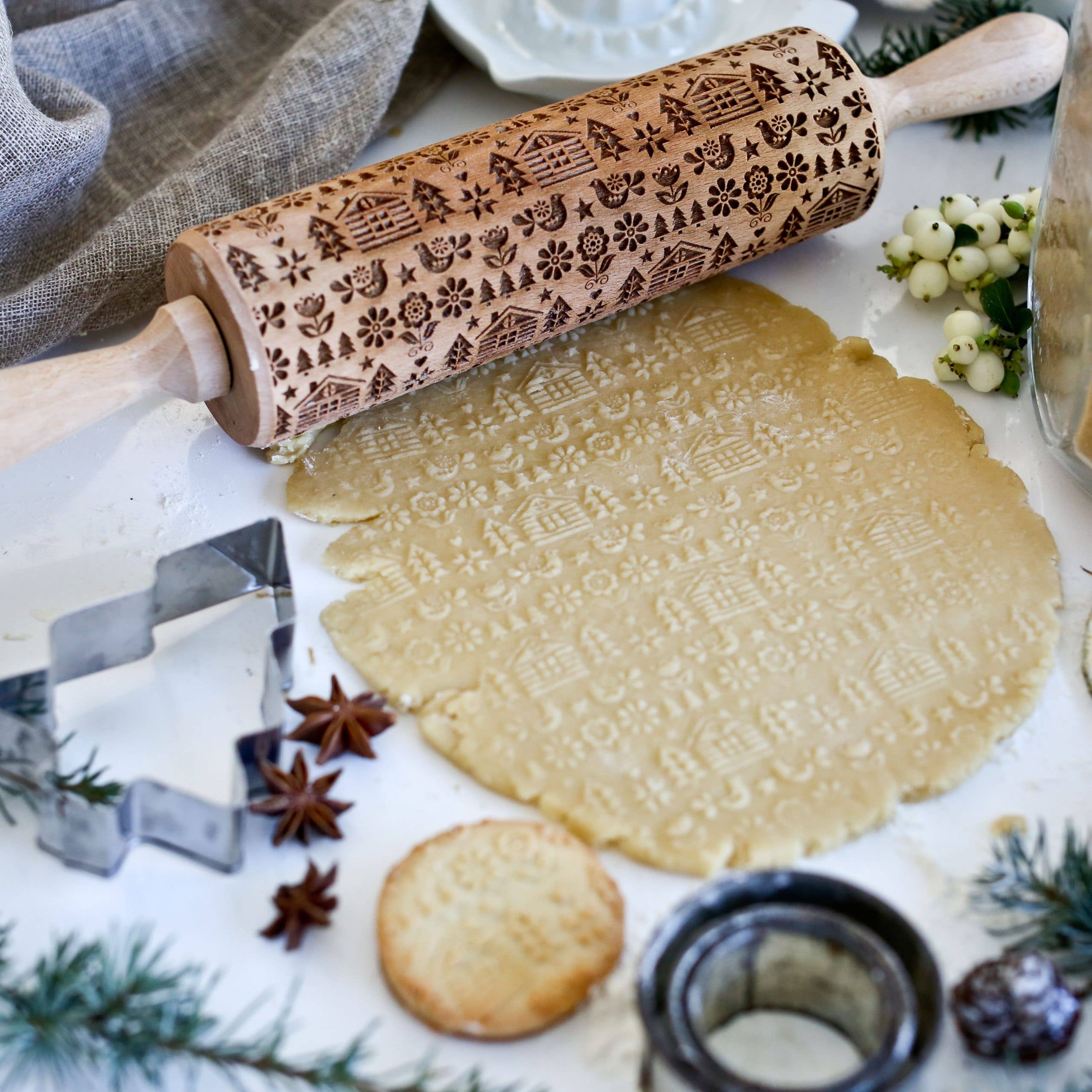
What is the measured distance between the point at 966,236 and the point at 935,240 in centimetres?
3

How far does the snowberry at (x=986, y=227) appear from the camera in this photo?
1143 mm

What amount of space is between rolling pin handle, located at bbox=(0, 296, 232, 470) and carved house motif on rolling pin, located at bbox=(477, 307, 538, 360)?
0.70ft

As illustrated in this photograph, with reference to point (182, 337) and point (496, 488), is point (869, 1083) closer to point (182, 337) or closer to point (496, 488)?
point (496, 488)

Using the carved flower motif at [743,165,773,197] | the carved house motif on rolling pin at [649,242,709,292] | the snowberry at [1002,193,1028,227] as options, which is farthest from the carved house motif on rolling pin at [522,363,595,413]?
the snowberry at [1002,193,1028,227]

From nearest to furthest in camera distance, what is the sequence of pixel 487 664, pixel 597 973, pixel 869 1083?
pixel 869 1083
pixel 597 973
pixel 487 664

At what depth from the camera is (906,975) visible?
64 cm

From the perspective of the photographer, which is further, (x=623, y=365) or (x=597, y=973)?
(x=623, y=365)

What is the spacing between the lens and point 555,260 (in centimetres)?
102

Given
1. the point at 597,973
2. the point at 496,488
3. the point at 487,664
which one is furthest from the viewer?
the point at 496,488

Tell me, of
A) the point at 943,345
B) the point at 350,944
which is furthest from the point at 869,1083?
the point at 943,345

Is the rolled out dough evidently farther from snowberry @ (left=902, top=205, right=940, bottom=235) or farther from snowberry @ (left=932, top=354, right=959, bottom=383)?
snowberry @ (left=902, top=205, right=940, bottom=235)

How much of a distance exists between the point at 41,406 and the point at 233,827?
1.17ft

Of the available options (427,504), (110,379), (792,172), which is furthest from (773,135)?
(110,379)

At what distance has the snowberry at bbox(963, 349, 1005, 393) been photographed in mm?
1081
